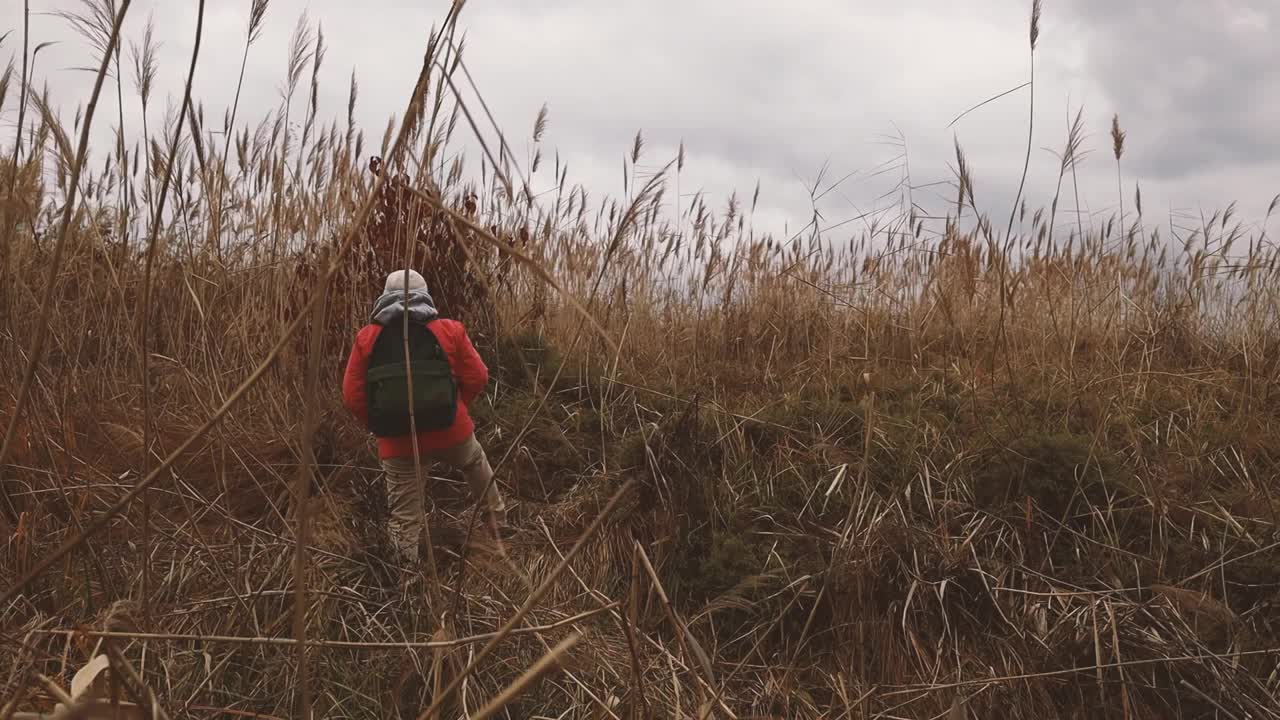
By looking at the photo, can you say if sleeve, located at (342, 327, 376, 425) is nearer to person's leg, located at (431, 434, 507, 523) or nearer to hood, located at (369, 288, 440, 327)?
hood, located at (369, 288, 440, 327)

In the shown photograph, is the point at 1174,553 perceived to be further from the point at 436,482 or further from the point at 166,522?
the point at 166,522

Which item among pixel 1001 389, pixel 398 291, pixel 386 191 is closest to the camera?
pixel 398 291

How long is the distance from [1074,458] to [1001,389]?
2.63ft

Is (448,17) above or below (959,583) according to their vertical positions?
above

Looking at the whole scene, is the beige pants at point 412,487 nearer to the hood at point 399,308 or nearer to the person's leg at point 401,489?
the person's leg at point 401,489

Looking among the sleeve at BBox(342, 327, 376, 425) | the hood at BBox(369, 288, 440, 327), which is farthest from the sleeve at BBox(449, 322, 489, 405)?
the sleeve at BBox(342, 327, 376, 425)

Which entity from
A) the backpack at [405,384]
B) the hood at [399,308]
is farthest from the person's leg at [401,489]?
the hood at [399,308]

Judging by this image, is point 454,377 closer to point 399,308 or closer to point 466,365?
point 466,365

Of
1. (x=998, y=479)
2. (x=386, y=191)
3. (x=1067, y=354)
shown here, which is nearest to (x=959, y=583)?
(x=998, y=479)

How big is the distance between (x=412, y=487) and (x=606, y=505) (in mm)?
1924

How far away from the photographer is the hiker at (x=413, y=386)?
2.51m

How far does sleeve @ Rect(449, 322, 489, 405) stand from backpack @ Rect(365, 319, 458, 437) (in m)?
0.06

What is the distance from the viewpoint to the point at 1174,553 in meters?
2.21

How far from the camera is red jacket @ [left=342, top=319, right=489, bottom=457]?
2.59 meters
